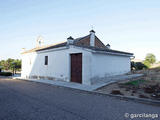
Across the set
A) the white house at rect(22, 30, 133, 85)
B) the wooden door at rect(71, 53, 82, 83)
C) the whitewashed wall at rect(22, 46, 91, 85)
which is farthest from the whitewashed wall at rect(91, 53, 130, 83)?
the wooden door at rect(71, 53, 82, 83)

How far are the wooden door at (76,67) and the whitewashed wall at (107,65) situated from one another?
145 cm

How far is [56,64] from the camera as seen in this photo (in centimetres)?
1284

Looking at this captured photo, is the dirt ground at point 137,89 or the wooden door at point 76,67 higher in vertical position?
the wooden door at point 76,67

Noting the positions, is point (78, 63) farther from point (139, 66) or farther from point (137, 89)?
point (139, 66)

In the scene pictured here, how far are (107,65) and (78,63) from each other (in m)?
3.06

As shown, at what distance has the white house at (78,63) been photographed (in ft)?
31.7

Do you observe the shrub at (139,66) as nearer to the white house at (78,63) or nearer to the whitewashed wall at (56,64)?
the white house at (78,63)

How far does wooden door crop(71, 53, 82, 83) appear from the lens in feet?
34.2

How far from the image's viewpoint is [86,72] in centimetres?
967

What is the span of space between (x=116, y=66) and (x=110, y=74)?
1.69 m

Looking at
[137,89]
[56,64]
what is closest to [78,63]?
[56,64]

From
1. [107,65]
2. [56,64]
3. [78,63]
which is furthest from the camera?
[56,64]

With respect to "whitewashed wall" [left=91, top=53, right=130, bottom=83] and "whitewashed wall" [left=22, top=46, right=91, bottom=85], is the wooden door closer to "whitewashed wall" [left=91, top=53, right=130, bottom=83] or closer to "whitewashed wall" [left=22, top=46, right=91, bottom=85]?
"whitewashed wall" [left=22, top=46, right=91, bottom=85]

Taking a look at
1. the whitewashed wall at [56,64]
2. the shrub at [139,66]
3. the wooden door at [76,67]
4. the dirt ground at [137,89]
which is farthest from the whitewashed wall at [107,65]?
the shrub at [139,66]
